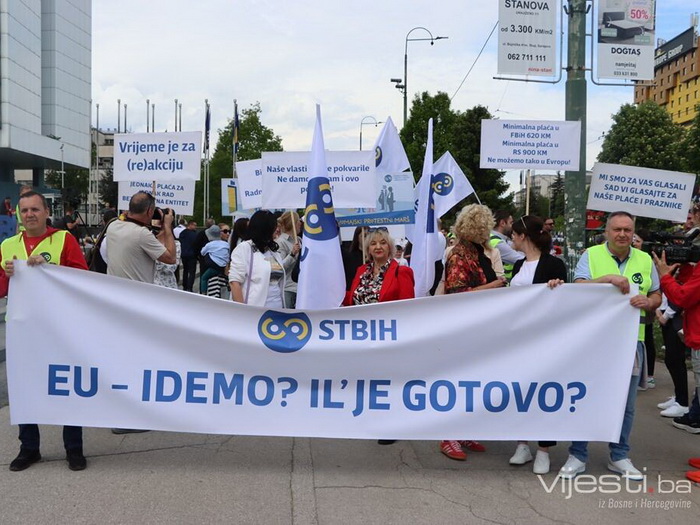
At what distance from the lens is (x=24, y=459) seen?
4.93m

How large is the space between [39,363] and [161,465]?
1.12 metres

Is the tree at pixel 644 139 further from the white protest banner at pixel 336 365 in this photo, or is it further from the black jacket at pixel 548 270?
the white protest banner at pixel 336 365

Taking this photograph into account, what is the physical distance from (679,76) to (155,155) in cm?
11438

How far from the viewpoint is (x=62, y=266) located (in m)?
5.03

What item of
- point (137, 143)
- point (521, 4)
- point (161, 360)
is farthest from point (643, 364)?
point (137, 143)

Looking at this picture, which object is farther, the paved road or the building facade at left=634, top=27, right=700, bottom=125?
the building facade at left=634, top=27, right=700, bottom=125

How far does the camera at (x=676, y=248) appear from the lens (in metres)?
5.05

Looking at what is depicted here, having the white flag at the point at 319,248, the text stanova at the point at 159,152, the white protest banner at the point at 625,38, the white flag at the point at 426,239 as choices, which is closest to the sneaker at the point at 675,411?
the white flag at the point at 426,239

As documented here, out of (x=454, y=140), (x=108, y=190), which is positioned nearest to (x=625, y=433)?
(x=454, y=140)

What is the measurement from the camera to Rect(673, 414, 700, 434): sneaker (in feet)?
20.1

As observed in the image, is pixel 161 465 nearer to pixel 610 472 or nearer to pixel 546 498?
pixel 546 498

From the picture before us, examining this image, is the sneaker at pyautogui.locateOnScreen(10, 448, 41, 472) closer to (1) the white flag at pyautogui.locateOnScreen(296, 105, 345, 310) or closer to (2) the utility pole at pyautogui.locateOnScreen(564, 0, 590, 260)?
(1) the white flag at pyautogui.locateOnScreen(296, 105, 345, 310)

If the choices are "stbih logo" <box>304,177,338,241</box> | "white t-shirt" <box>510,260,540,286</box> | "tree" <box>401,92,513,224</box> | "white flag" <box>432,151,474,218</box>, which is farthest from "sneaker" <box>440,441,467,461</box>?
"tree" <box>401,92,513,224</box>

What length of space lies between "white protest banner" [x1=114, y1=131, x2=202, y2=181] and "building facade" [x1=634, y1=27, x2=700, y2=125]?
101 meters
